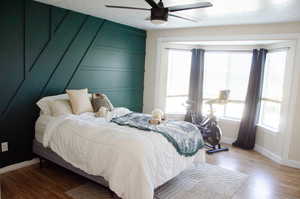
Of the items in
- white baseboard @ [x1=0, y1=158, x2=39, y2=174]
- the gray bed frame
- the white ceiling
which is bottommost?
white baseboard @ [x1=0, y1=158, x2=39, y2=174]

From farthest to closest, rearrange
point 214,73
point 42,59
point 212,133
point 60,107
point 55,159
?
point 214,73 < point 212,133 < point 42,59 < point 60,107 < point 55,159

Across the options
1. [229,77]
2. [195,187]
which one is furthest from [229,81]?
[195,187]

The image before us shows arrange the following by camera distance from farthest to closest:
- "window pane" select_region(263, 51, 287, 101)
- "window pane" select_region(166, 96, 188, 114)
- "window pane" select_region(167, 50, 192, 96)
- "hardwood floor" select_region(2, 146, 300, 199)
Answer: "window pane" select_region(166, 96, 188, 114) < "window pane" select_region(167, 50, 192, 96) < "window pane" select_region(263, 51, 287, 101) < "hardwood floor" select_region(2, 146, 300, 199)

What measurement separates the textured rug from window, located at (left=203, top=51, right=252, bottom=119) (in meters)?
2.08

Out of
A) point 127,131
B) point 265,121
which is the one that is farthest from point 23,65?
point 265,121

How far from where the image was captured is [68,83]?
389 centimetres

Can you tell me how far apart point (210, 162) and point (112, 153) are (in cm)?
213

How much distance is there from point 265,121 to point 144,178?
3.49m

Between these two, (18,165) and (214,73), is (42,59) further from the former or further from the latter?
(214,73)

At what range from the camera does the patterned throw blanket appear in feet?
9.25

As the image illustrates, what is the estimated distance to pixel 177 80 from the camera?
18.2 feet

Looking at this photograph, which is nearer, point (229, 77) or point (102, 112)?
point (102, 112)

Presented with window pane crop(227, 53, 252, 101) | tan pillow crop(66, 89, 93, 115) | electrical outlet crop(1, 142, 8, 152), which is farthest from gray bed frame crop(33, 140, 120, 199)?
window pane crop(227, 53, 252, 101)

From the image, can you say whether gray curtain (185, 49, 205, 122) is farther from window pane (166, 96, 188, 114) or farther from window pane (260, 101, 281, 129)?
window pane (260, 101, 281, 129)
